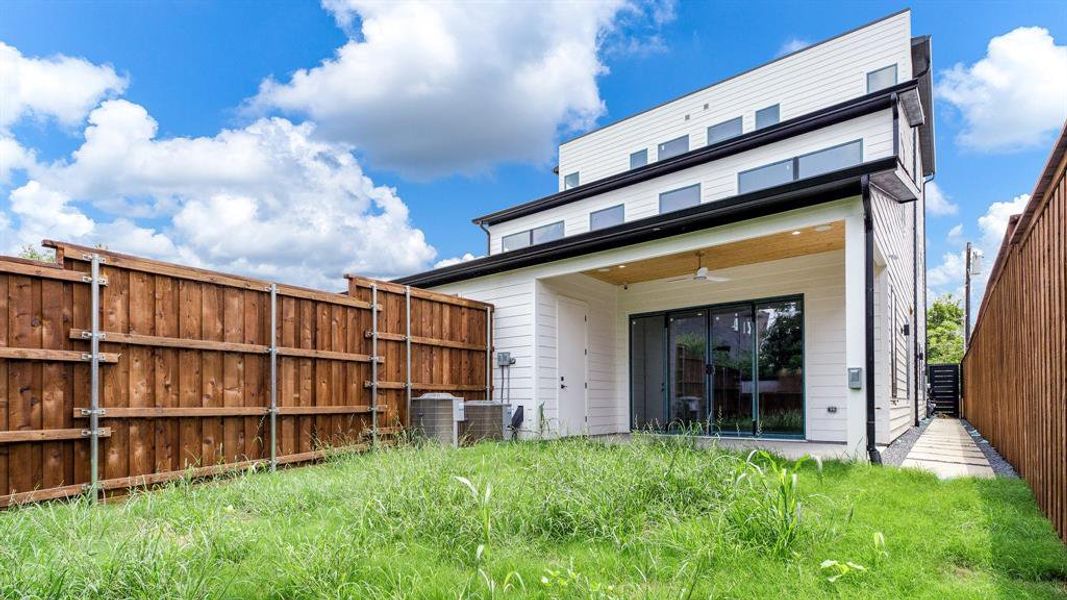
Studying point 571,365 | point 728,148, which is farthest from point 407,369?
point 728,148

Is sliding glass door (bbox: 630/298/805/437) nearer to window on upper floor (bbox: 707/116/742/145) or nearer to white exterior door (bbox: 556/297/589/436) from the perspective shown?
white exterior door (bbox: 556/297/589/436)

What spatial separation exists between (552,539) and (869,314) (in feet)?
15.6

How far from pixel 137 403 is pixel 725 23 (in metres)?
12.6

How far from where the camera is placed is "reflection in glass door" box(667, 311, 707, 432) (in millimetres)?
9977

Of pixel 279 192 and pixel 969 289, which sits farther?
pixel 969 289

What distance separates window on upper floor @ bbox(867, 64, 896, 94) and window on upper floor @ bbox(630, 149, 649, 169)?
214 inches

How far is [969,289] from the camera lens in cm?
2025

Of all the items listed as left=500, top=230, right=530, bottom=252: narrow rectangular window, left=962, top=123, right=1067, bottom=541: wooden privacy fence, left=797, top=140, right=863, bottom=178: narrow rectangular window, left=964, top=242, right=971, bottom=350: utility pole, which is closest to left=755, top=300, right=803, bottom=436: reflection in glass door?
left=962, top=123, right=1067, bottom=541: wooden privacy fence

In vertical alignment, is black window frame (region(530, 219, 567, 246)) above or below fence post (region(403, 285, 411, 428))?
above

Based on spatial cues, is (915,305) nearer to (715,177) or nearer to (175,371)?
(715,177)

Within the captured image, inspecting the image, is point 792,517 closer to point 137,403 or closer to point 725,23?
point 137,403

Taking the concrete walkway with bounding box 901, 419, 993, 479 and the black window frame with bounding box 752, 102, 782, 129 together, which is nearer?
the concrete walkway with bounding box 901, 419, 993, 479

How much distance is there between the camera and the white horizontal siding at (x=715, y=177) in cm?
1032

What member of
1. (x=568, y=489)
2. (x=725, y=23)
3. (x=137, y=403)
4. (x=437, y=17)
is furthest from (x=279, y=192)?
(x=725, y=23)
